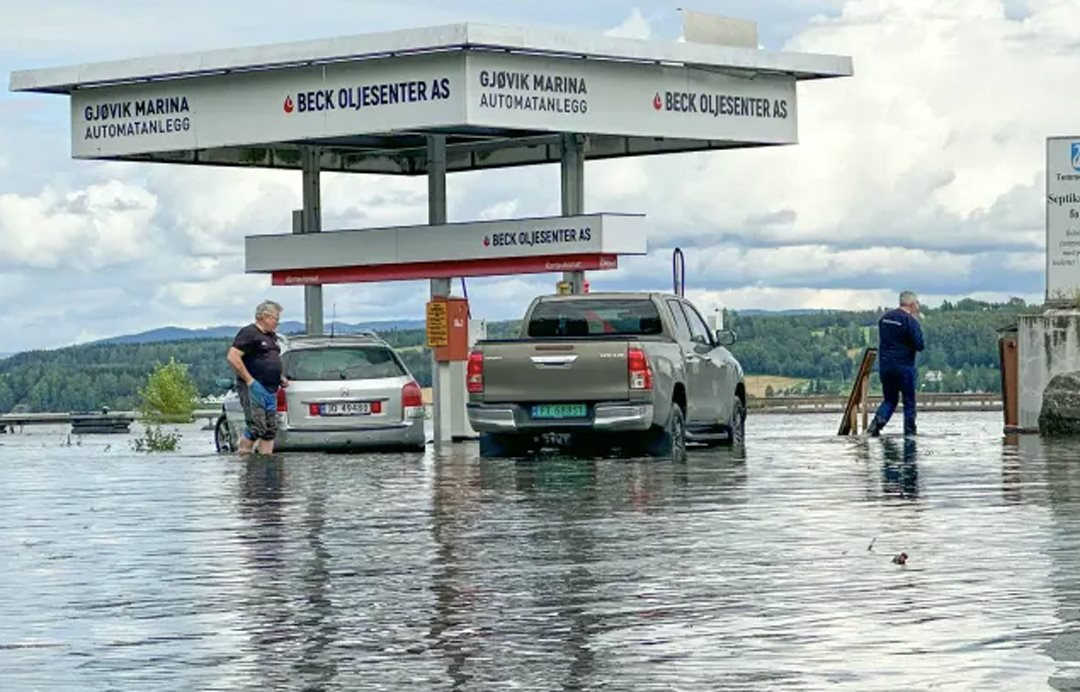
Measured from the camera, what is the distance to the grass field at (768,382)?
8886cm

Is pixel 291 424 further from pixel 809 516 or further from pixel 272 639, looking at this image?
pixel 272 639

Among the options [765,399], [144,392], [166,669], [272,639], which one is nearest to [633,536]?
[272,639]

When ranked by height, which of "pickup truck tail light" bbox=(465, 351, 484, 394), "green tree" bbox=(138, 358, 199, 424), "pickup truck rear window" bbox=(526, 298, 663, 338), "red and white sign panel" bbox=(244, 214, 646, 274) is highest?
"red and white sign panel" bbox=(244, 214, 646, 274)

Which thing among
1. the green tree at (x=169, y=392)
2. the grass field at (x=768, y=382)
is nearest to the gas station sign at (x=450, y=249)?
the grass field at (x=768, y=382)

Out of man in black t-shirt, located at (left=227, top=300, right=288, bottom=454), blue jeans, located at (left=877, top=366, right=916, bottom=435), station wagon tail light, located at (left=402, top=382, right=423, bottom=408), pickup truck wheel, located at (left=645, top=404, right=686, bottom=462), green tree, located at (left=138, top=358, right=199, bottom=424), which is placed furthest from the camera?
green tree, located at (left=138, top=358, right=199, bottom=424)

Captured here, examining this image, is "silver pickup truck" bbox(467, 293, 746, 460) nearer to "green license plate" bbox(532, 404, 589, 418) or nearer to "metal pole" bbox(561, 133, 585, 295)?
"green license plate" bbox(532, 404, 589, 418)

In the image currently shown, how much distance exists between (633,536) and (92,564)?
10.4 ft

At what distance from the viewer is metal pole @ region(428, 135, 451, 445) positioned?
41.5 meters

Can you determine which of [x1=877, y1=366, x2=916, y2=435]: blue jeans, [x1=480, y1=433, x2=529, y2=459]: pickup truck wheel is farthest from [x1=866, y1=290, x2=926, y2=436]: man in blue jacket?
[x1=480, y1=433, x2=529, y2=459]: pickup truck wheel

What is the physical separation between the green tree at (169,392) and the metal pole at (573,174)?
375ft

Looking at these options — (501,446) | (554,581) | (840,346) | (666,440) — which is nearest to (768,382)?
(840,346)

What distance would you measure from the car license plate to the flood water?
23.8 feet

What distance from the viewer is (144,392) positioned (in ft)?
559

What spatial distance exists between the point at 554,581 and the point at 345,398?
1774cm
